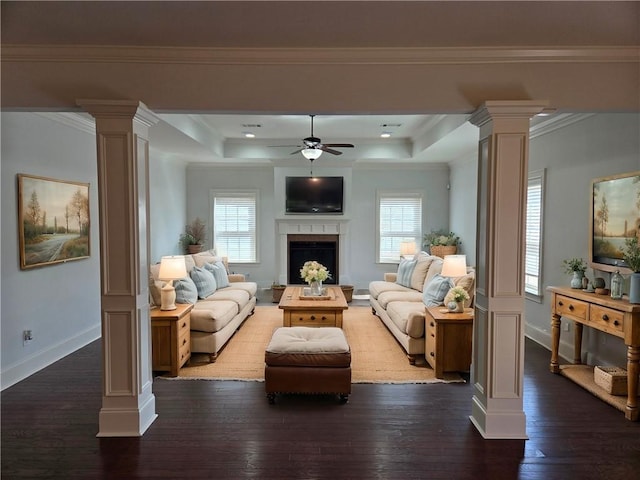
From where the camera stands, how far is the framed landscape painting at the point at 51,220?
4.02 metres

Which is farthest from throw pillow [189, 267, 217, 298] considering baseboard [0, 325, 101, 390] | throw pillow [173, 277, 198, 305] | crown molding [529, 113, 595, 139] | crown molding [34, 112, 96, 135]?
crown molding [529, 113, 595, 139]

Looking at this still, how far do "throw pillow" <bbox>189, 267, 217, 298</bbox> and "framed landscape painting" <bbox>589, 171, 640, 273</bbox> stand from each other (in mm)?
4592

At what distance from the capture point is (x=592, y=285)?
3945 mm

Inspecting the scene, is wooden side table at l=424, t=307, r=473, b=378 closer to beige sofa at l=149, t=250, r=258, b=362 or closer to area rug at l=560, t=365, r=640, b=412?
area rug at l=560, t=365, r=640, b=412

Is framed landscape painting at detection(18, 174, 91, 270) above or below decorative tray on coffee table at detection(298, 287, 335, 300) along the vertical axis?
above

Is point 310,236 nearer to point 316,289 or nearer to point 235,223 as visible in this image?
point 235,223

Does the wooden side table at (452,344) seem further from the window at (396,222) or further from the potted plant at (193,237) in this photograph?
the potted plant at (193,237)

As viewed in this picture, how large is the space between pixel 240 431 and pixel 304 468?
0.67 meters

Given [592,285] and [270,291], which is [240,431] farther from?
[270,291]

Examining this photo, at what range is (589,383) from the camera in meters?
3.74

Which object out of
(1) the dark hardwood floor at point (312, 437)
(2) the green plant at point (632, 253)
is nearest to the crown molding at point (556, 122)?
(2) the green plant at point (632, 253)

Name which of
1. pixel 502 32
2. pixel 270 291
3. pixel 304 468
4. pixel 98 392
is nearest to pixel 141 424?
pixel 98 392

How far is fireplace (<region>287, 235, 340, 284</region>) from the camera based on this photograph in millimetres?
8328

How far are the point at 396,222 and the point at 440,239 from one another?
3.70ft
